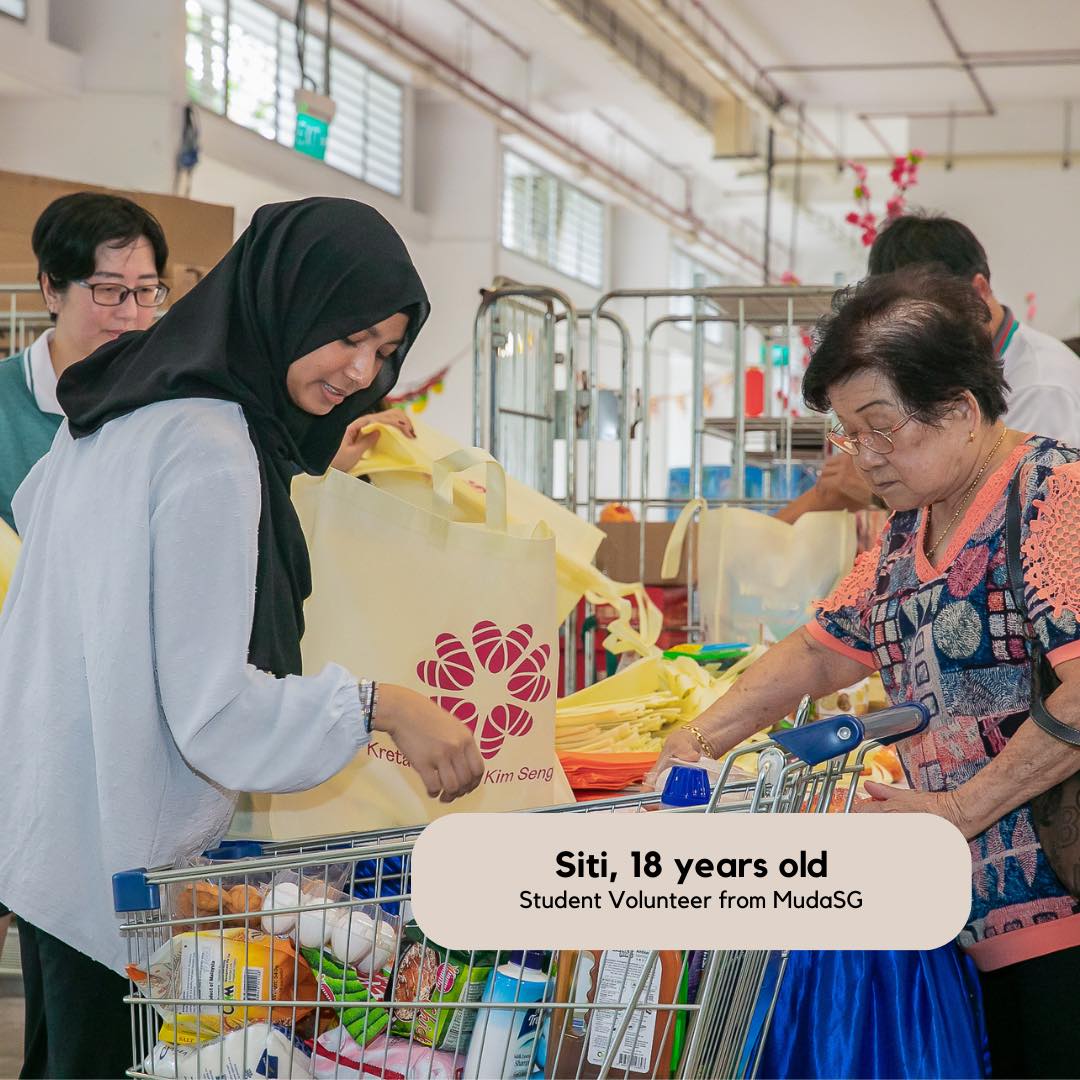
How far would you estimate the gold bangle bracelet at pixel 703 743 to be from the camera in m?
2.14

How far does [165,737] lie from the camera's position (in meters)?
1.61

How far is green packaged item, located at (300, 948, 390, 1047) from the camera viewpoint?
1529mm

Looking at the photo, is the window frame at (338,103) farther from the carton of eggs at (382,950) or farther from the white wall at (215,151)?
the carton of eggs at (382,950)

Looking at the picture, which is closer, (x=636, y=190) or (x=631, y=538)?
(x=631, y=538)

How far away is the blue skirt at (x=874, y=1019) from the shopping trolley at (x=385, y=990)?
22cm

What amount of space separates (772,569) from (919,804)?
6.32ft

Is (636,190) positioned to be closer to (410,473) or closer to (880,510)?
(880,510)

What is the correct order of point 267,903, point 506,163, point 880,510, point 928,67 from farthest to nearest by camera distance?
point 506,163 < point 928,67 < point 880,510 < point 267,903

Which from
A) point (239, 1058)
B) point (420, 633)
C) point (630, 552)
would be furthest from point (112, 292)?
point (630, 552)

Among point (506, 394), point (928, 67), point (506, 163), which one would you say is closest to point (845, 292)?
point (506, 394)

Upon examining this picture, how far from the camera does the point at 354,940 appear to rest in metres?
1.53

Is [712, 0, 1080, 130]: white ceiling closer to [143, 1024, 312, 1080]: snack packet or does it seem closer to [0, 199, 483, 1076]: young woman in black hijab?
[0, 199, 483, 1076]: young woman in black hijab

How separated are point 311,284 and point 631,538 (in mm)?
3293

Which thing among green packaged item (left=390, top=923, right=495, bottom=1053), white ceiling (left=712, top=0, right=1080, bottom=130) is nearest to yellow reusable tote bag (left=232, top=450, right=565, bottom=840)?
green packaged item (left=390, top=923, right=495, bottom=1053)
